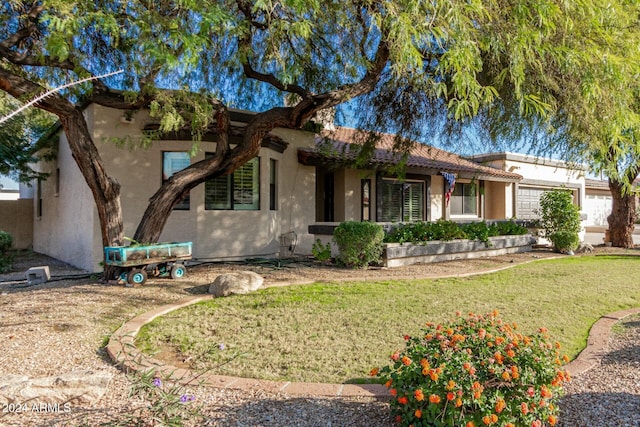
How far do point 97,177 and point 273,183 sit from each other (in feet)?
18.7

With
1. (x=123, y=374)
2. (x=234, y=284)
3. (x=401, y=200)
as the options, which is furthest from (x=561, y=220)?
(x=123, y=374)

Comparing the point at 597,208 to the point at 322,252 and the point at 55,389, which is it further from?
the point at 55,389

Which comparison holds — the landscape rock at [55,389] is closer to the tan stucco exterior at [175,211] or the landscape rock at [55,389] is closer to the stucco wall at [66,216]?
the tan stucco exterior at [175,211]

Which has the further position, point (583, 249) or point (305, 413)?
point (583, 249)

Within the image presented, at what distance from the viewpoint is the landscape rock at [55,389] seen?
3404 millimetres

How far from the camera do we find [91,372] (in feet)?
12.8

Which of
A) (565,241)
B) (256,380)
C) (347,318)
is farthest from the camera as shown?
(565,241)

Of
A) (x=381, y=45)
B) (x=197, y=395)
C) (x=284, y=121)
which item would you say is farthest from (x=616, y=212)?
(x=197, y=395)

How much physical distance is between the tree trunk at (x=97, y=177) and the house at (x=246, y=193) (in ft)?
1.87

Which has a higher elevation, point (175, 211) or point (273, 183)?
point (273, 183)

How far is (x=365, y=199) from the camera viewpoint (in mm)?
16125

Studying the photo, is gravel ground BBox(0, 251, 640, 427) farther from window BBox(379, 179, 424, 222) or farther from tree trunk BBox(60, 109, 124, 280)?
window BBox(379, 179, 424, 222)

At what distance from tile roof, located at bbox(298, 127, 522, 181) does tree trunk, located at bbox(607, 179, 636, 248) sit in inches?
173

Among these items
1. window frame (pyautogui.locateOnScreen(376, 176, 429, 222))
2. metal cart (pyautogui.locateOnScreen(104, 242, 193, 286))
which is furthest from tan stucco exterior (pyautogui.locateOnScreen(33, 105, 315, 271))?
window frame (pyautogui.locateOnScreen(376, 176, 429, 222))
